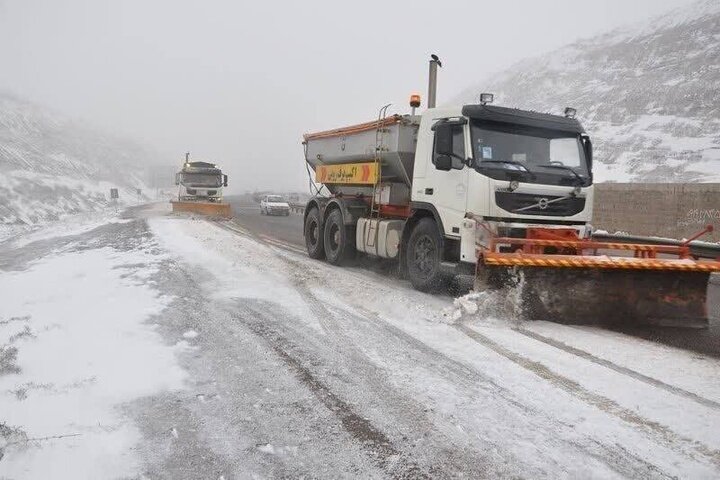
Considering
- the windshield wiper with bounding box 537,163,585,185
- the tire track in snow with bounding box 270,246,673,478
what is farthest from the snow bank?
the windshield wiper with bounding box 537,163,585,185

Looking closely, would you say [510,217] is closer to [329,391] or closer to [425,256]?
[425,256]

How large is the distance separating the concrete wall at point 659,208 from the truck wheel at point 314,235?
39.2 ft

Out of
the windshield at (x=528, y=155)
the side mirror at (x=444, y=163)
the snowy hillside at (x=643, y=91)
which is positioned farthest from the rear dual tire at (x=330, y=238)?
the snowy hillside at (x=643, y=91)

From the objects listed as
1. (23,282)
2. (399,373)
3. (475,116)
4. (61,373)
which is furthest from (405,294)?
(23,282)

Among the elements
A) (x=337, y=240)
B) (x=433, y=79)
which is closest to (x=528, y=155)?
(x=433, y=79)

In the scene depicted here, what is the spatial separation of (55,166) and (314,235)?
1804 inches

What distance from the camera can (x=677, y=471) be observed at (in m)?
2.81

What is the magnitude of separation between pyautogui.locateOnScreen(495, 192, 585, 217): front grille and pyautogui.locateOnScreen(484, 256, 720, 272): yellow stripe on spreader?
3.47ft

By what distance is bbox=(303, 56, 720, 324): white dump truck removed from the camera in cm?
589

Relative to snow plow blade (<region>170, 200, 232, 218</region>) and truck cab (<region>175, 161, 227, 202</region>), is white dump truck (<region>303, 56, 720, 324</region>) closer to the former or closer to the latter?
snow plow blade (<region>170, 200, 232, 218</region>)

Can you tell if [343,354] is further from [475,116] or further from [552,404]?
[475,116]

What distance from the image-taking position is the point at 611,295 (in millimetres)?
5930

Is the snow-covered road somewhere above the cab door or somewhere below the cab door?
below

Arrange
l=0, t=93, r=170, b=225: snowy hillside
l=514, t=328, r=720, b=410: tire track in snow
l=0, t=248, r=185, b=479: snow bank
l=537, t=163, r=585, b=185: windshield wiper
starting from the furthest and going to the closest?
l=0, t=93, r=170, b=225: snowy hillside, l=537, t=163, r=585, b=185: windshield wiper, l=514, t=328, r=720, b=410: tire track in snow, l=0, t=248, r=185, b=479: snow bank
